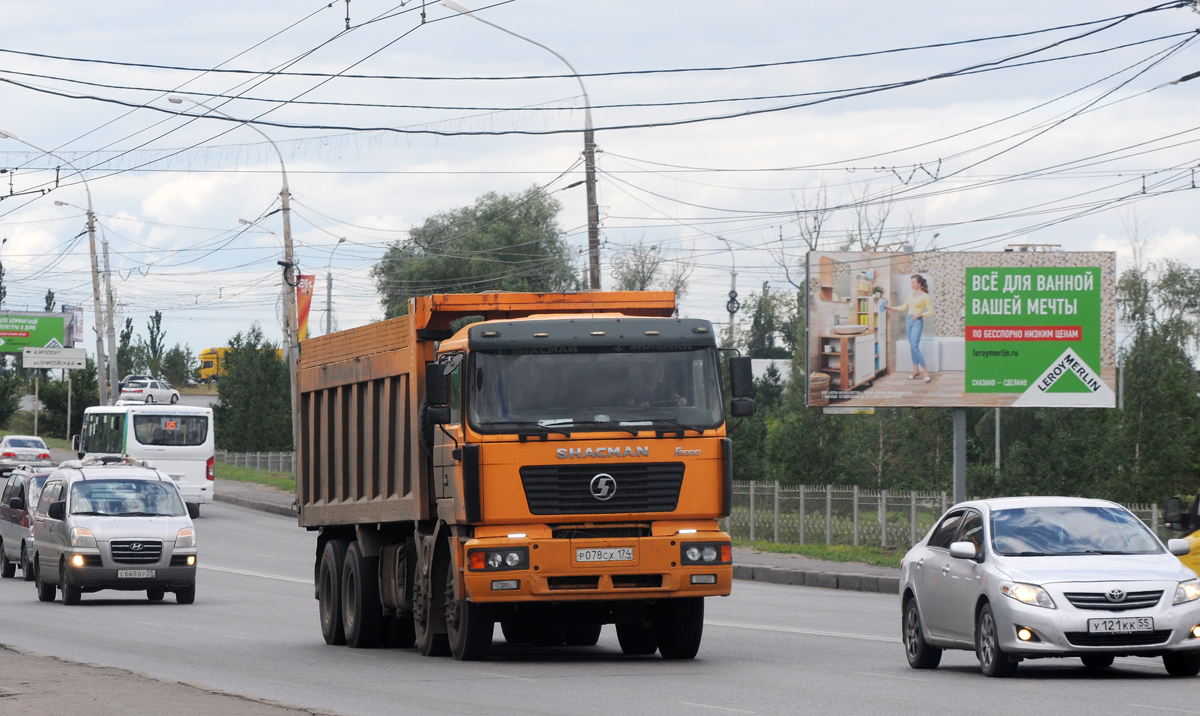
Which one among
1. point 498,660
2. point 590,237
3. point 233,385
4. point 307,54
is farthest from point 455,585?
point 233,385

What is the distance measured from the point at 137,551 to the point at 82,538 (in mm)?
761

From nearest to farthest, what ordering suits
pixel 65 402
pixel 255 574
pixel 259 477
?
pixel 255 574 < pixel 259 477 < pixel 65 402

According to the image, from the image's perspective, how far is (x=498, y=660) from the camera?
1498 centimetres

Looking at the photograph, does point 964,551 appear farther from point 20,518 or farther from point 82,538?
point 20,518

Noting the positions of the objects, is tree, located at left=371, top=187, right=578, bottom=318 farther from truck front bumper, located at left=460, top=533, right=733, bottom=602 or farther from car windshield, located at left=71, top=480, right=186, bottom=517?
truck front bumper, located at left=460, top=533, right=733, bottom=602

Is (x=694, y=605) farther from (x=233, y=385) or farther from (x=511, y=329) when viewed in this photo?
(x=233, y=385)

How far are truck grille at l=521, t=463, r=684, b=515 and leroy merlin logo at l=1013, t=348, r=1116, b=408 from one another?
67.6 feet

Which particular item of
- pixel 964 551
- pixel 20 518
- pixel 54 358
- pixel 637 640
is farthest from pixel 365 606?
pixel 54 358

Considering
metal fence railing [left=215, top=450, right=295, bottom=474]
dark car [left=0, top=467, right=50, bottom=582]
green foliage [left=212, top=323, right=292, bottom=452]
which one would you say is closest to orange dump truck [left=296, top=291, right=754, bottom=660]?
dark car [left=0, top=467, right=50, bottom=582]

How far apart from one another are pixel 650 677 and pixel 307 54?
14.4m

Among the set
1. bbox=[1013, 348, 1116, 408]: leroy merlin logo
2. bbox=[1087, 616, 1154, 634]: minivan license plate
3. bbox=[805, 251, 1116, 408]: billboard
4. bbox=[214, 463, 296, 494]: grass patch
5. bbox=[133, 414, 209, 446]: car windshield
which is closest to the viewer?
bbox=[1087, 616, 1154, 634]: minivan license plate

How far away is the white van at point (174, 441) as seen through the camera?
146ft

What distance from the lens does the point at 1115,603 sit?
11.9 meters

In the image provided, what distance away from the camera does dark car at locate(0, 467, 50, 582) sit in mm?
27562
